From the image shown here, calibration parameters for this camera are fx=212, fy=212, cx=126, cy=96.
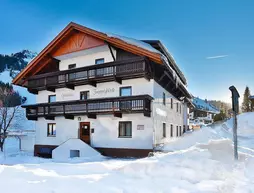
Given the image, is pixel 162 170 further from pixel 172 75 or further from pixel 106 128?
pixel 172 75

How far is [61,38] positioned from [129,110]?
913cm

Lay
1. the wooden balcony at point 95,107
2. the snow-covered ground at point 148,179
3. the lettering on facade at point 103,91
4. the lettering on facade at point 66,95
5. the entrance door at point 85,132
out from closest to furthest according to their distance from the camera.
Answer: the snow-covered ground at point 148,179, the wooden balcony at point 95,107, the lettering on facade at point 103,91, the entrance door at point 85,132, the lettering on facade at point 66,95

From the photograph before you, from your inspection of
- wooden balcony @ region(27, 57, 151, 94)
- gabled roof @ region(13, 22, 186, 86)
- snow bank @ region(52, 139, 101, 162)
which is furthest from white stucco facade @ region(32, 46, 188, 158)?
gabled roof @ region(13, 22, 186, 86)

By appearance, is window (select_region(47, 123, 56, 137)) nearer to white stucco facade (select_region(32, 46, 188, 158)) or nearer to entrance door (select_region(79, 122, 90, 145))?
white stucco facade (select_region(32, 46, 188, 158))

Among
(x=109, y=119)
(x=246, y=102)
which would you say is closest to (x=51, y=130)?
(x=109, y=119)

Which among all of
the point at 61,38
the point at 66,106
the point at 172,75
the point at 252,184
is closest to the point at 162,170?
the point at 252,184

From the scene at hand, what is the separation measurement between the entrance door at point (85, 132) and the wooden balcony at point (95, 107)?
45.8 inches

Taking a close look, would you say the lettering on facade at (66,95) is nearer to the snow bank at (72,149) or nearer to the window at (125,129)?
the snow bank at (72,149)

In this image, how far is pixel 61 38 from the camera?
18.2 meters

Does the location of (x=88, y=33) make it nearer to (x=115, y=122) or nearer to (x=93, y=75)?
(x=93, y=75)

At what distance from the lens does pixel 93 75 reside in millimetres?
16406

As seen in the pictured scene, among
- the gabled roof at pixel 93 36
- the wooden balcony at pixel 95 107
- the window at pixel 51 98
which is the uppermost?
the gabled roof at pixel 93 36

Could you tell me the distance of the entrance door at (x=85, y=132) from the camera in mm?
17297

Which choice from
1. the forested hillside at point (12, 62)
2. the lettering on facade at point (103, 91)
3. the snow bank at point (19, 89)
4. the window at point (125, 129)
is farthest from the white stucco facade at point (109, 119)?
the forested hillside at point (12, 62)
